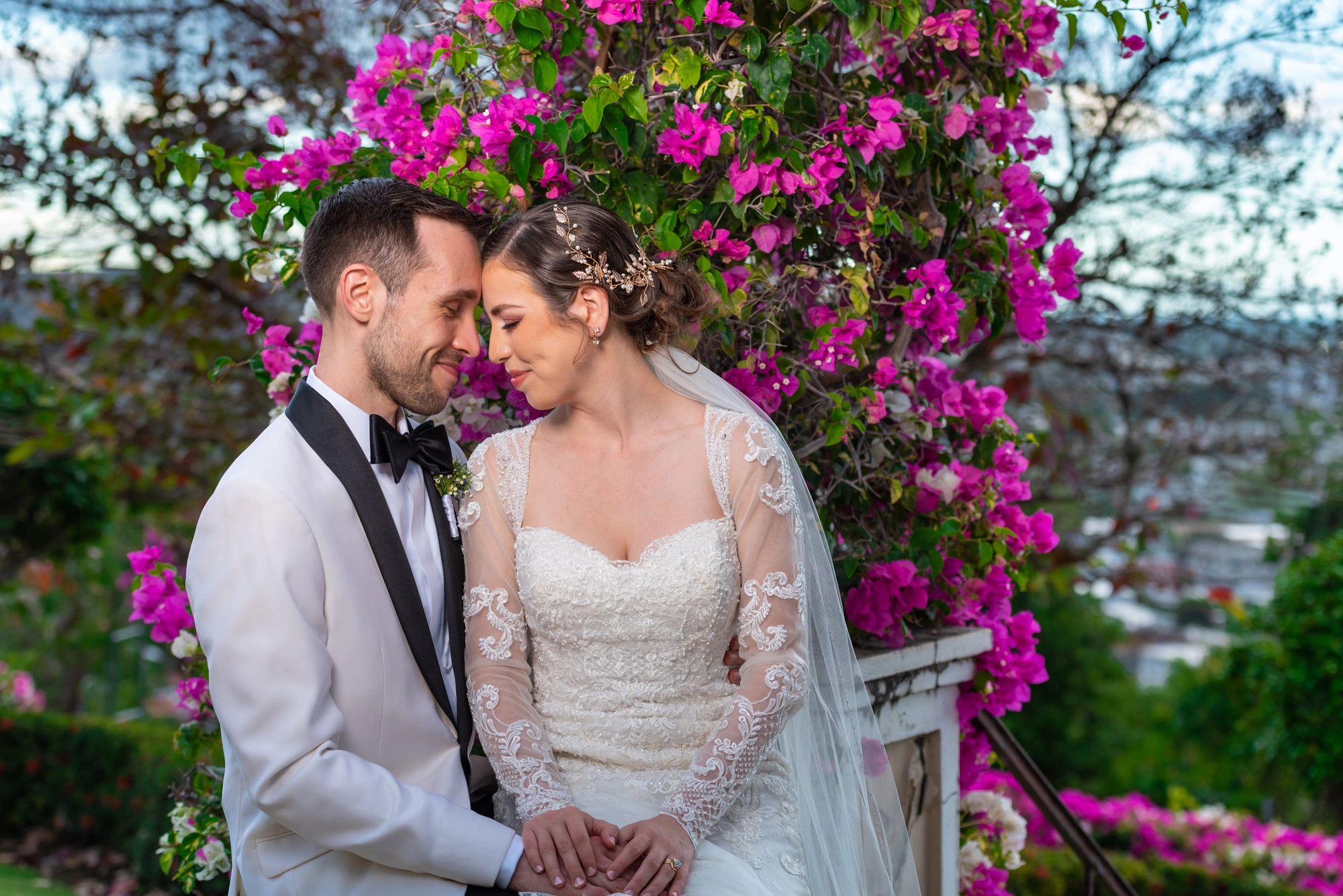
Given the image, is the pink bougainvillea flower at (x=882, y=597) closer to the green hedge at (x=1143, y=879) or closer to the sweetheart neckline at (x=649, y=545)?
the sweetheart neckline at (x=649, y=545)

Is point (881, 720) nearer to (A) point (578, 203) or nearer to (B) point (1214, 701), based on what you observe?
(A) point (578, 203)

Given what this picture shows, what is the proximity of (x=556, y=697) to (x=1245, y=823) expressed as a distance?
5764 millimetres

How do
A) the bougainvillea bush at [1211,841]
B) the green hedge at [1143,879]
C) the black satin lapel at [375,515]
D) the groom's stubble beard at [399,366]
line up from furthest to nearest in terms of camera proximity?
1. the bougainvillea bush at [1211,841]
2. the green hedge at [1143,879]
3. the groom's stubble beard at [399,366]
4. the black satin lapel at [375,515]

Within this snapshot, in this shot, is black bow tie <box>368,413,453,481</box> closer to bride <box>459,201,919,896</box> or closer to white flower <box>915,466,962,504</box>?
bride <box>459,201,919,896</box>

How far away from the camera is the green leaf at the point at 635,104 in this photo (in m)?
2.17

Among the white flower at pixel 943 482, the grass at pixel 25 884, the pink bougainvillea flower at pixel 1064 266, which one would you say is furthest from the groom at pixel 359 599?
the grass at pixel 25 884

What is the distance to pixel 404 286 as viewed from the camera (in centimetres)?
204

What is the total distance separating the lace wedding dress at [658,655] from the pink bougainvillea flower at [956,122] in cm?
83

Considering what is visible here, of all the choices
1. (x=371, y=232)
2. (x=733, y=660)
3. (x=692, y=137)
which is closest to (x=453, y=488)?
(x=371, y=232)

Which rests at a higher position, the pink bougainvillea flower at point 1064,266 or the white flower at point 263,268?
the white flower at point 263,268

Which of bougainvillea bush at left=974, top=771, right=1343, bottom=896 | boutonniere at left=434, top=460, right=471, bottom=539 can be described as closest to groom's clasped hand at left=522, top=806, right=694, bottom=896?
boutonniere at left=434, top=460, right=471, bottom=539

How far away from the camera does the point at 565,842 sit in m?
1.83

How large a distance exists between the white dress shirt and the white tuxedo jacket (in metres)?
0.05

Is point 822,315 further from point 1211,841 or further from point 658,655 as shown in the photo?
point 1211,841
